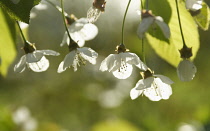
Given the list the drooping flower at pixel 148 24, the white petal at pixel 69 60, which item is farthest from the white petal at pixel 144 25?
the white petal at pixel 69 60

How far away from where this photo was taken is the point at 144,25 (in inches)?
55.7

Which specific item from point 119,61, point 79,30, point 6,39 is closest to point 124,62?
point 119,61

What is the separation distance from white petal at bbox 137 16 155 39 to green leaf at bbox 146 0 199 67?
150 millimetres

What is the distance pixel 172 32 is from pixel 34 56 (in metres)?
0.46

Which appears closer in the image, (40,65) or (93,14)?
(93,14)

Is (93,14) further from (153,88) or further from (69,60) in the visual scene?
(153,88)

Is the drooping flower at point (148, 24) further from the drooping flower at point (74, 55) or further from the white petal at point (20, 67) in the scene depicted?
the white petal at point (20, 67)

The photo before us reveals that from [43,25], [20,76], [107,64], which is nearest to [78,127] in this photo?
[20,76]

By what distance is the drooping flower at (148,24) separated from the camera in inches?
54.6

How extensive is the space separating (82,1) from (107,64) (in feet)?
13.3

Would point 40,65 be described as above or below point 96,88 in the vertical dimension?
above

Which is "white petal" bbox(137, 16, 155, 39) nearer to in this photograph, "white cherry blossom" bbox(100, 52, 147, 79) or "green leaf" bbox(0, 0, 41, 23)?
"white cherry blossom" bbox(100, 52, 147, 79)

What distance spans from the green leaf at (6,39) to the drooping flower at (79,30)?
0.62ft

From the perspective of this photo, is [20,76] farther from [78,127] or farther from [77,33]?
[77,33]
